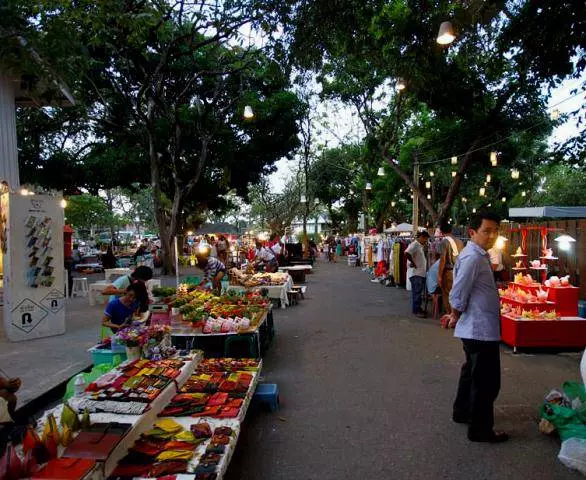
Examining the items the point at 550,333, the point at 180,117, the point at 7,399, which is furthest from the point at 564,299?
the point at 180,117

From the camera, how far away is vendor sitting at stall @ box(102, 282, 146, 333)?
6387 mm

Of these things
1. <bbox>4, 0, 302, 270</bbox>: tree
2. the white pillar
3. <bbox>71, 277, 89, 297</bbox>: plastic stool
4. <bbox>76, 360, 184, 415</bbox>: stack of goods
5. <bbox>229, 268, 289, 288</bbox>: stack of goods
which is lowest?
<bbox>71, 277, 89, 297</bbox>: plastic stool

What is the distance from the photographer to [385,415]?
4.99 meters

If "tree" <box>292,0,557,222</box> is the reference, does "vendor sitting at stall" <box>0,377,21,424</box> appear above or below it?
below

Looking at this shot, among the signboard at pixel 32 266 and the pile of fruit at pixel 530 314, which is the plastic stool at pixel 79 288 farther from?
the pile of fruit at pixel 530 314

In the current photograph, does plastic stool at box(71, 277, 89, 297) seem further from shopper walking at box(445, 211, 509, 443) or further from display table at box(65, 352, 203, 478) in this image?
shopper walking at box(445, 211, 509, 443)

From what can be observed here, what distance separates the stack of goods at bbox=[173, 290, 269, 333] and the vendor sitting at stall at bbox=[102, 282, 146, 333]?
98 centimetres

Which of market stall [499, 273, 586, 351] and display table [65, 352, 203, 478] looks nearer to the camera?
display table [65, 352, 203, 478]

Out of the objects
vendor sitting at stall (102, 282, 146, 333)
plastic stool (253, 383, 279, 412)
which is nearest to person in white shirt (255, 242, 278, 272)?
vendor sitting at stall (102, 282, 146, 333)

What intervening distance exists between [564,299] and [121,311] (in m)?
7.48

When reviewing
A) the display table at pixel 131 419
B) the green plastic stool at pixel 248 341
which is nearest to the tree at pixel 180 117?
the green plastic stool at pixel 248 341

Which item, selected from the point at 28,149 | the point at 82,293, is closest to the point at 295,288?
the point at 82,293

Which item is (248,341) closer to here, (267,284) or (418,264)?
(418,264)

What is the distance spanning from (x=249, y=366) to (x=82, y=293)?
1249 cm
